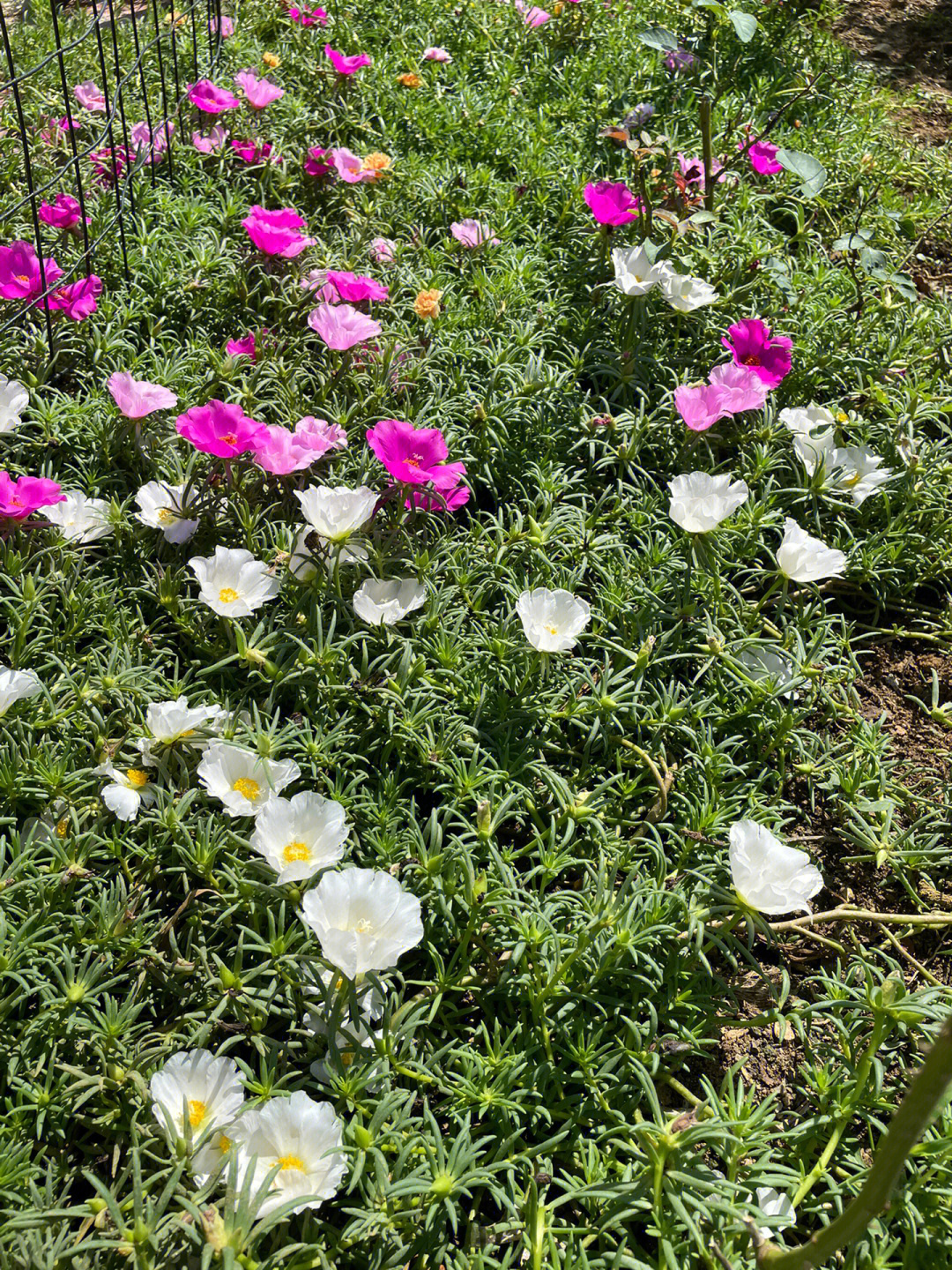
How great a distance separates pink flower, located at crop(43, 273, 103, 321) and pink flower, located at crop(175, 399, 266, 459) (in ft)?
2.12

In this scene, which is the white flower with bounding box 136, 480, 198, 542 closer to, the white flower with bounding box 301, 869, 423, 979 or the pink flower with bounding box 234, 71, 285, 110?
the white flower with bounding box 301, 869, 423, 979

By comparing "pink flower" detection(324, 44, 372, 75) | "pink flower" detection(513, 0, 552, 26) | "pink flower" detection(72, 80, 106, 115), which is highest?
"pink flower" detection(513, 0, 552, 26)

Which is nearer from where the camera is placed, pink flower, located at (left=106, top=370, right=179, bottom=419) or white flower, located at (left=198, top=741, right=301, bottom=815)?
white flower, located at (left=198, top=741, right=301, bottom=815)

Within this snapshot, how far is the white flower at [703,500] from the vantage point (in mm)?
2098

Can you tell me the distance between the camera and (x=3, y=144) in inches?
126

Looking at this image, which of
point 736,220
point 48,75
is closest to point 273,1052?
point 736,220

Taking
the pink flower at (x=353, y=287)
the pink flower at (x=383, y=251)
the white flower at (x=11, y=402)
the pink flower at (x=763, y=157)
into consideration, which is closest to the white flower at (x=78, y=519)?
the white flower at (x=11, y=402)

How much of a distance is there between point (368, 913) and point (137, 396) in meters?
1.30

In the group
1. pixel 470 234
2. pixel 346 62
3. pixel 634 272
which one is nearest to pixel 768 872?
pixel 634 272

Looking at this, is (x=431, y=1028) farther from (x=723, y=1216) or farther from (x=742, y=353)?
(x=742, y=353)

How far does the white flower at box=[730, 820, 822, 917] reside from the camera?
1.58 meters

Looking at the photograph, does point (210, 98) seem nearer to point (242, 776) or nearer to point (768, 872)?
point (242, 776)

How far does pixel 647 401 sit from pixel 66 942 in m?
1.82

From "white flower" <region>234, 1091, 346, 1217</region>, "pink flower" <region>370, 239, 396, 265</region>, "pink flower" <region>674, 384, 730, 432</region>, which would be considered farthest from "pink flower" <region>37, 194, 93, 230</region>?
"white flower" <region>234, 1091, 346, 1217</region>
